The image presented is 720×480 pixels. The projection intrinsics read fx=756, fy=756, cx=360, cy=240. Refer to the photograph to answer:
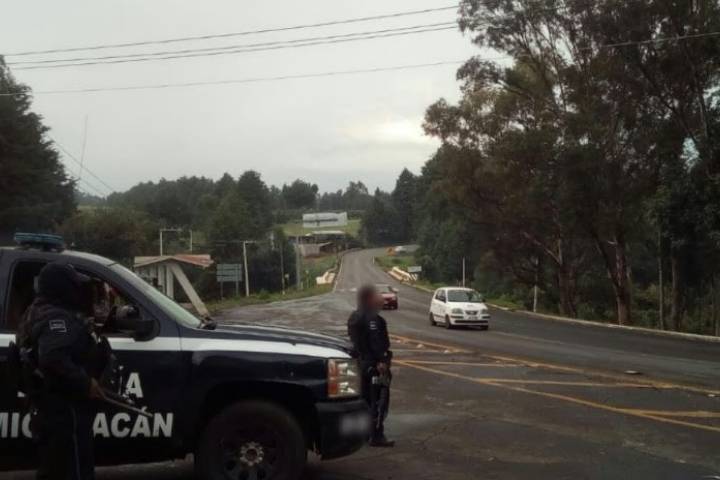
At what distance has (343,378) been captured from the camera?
5805 millimetres

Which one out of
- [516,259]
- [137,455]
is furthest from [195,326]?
[516,259]

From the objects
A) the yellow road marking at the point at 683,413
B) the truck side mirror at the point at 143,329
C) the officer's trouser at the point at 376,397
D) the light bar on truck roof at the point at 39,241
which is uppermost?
the light bar on truck roof at the point at 39,241

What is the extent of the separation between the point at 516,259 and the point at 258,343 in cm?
4525

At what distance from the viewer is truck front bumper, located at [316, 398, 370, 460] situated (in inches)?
223

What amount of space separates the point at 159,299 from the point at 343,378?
1542 mm

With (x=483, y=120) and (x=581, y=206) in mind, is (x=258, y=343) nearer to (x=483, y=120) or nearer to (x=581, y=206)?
→ (x=581, y=206)

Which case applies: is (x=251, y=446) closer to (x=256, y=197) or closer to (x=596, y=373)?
(x=596, y=373)

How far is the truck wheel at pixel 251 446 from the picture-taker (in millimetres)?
5531

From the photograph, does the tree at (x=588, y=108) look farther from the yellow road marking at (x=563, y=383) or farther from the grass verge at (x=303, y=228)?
the grass verge at (x=303, y=228)

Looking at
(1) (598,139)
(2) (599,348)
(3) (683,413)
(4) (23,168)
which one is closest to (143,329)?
(3) (683,413)

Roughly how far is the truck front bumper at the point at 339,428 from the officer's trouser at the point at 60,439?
6.19 feet

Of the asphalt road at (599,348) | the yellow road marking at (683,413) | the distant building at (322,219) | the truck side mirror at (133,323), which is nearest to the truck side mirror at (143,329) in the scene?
the truck side mirror at (133,323)

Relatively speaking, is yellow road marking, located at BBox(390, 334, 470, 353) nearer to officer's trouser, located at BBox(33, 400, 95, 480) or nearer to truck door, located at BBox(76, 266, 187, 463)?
truck door, located at BBox(76, 266, 187, 463)

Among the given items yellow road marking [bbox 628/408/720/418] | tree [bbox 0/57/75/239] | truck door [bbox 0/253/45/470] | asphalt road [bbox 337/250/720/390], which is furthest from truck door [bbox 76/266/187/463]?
tree [bbox 0/57/75/239]
